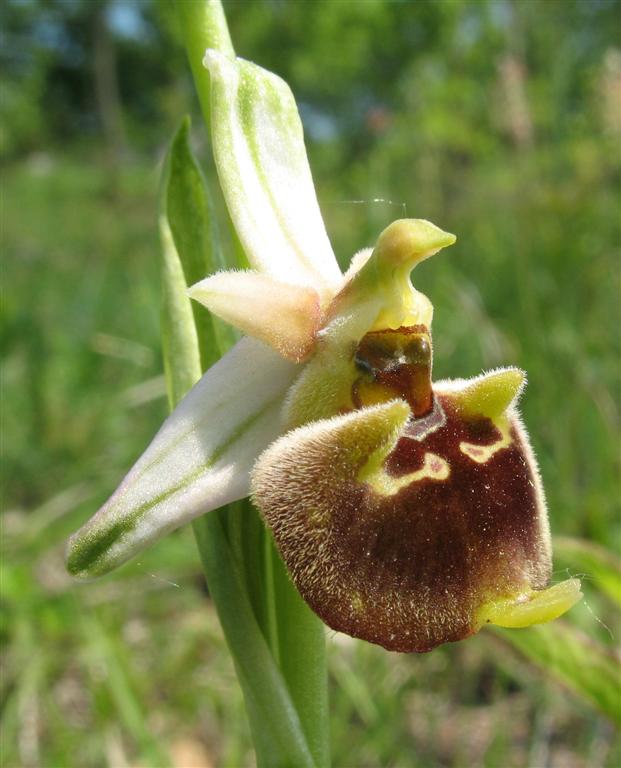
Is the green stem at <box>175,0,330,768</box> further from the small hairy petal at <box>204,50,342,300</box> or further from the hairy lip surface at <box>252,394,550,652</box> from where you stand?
the hairy lip surface at <box>252,394,550,652</box>

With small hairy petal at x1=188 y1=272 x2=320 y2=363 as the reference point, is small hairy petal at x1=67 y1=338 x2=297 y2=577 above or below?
below

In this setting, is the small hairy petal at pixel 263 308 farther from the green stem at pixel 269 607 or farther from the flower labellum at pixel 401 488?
the green stem at pixel 269 607

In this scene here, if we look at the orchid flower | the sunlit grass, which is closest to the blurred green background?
the sunlit grass

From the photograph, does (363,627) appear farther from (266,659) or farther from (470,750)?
(470,750)

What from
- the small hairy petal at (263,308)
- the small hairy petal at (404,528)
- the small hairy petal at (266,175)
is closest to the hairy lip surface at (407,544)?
the small hairy petal at (404,528)

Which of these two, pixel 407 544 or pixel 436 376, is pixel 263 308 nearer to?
pixel 407 544

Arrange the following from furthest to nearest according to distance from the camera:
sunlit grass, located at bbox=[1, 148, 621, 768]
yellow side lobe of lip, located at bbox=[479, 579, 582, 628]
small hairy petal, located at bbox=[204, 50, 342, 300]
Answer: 1. sunlit grass, located at bbox=[1, 148, 621, 768]
2. small hairy petal, located at bbox=[204, 50, 342, 300]
3. yellow side lobe of lip, located at bbox=[479, 579, 582, 628]

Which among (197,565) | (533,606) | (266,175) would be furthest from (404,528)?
(197,565)
